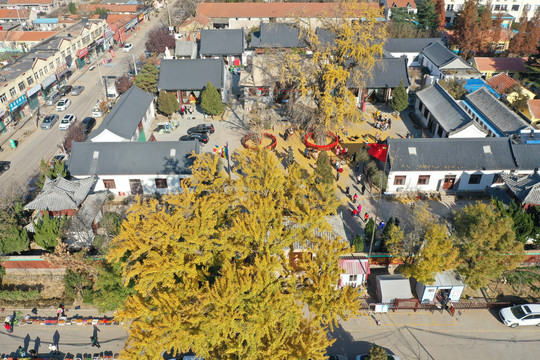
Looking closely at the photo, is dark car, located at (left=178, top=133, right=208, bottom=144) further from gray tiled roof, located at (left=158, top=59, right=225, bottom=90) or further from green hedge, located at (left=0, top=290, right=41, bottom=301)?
green hedge, located at (left=0, top=290, right=41, bottom=301)

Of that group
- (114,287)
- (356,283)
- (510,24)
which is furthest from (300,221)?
(510,24)

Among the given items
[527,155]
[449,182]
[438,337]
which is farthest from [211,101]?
[438,337]

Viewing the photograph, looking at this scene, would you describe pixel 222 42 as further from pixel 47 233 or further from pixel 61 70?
pixel 47 233

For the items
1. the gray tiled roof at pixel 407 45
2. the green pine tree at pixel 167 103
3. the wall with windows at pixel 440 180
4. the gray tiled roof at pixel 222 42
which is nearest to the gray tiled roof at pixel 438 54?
the gray tiled roof at pixel 407 45

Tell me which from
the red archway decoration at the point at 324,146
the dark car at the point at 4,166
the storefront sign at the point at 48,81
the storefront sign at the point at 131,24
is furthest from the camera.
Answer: the storefront sign at the point at 131,24

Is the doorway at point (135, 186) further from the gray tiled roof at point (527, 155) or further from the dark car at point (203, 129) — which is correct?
the gray tiled roof at point (527, 155)

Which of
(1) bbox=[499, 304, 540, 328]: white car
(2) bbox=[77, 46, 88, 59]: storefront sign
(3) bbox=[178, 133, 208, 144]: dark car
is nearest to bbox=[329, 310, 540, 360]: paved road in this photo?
(1) bbox=[499, 304, 540, 328]: white car
